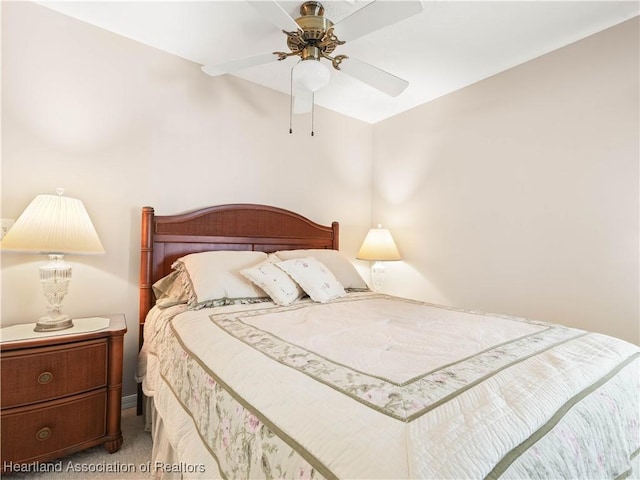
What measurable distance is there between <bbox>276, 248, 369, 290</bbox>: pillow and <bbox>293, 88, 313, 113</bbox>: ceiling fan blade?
1.06 metres

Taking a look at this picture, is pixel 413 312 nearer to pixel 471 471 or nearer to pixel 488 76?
pixel 471 471

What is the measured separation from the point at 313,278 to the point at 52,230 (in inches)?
55.8

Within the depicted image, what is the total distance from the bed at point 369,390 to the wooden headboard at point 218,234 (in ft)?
0.93

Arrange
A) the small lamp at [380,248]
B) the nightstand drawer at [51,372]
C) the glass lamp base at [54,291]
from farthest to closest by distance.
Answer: the small lamp at [380,248] → the glass lamp base at [54,291] → the nightstand drawer at [51,372]

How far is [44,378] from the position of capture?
147 cm

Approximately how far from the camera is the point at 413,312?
183 cm

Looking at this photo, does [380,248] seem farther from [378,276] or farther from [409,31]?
[409,31]

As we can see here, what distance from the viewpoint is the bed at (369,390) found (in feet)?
2.10

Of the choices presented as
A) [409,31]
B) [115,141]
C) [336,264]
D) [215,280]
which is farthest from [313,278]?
[409,31]

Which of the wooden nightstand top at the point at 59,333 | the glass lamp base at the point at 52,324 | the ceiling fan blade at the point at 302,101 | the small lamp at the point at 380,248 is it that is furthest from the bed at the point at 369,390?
the ceiling fan blade at the point at 302,101

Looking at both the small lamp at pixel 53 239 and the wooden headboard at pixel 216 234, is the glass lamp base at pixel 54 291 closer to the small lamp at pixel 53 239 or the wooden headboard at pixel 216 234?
the small lamp at pixel 53 239

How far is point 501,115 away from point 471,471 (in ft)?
8.90

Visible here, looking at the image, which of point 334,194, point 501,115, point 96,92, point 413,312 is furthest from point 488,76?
point 96,92

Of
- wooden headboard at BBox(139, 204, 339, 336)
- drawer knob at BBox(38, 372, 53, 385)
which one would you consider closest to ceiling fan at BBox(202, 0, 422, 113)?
wooden headboard at BBox(139, 204, 339, 336)
